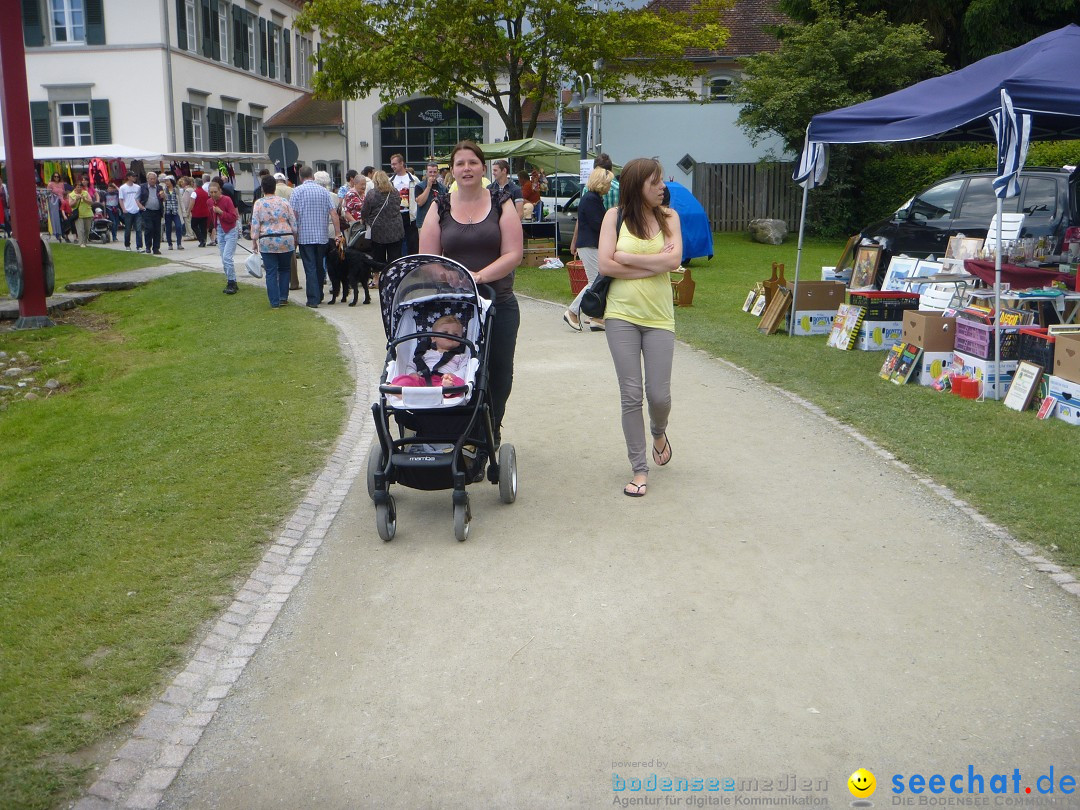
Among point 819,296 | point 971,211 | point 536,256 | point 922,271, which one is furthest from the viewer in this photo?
point 536,256

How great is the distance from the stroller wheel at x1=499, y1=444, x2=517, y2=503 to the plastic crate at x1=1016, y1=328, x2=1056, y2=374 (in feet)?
16.0

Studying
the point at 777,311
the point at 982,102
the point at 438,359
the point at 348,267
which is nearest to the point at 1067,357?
the point at 982,102

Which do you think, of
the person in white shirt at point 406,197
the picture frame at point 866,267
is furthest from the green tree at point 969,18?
the picture frame at point 866,267

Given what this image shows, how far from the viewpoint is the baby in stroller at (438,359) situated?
5.87m

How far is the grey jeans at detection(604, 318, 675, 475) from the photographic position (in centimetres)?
636

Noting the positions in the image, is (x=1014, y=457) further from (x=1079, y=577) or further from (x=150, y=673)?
(x=150, y=673)

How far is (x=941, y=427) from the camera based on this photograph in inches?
316

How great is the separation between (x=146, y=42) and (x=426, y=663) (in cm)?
3818

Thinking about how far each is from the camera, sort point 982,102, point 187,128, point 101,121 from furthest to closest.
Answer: point 187,128, point 101,121, point 982,102

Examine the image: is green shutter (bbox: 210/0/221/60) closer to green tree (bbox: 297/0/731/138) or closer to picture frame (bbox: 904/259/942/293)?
green tree (bbox: 297/0/731/138)

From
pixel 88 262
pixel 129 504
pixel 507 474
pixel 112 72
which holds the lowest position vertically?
pixel 88 262

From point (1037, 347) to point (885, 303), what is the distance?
290cm

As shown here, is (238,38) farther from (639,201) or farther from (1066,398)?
(639,201)

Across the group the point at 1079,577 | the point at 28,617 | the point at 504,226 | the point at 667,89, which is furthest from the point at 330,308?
the point at 667,89
